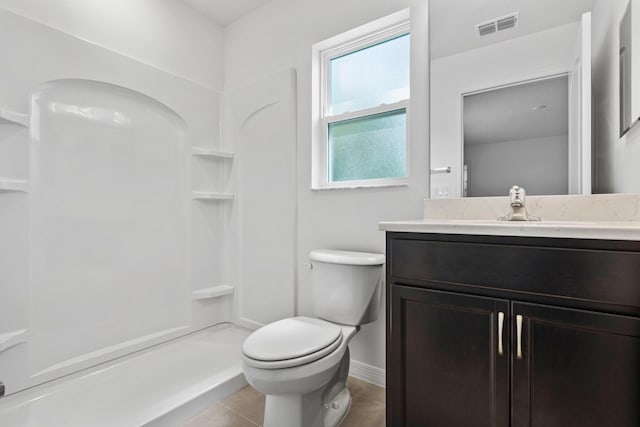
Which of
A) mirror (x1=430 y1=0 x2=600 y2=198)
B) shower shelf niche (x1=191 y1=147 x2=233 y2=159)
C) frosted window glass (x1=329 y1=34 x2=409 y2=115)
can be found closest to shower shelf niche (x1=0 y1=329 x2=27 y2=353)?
shower shelf niche (x1=191 y1=147 x2=233 y2=159)

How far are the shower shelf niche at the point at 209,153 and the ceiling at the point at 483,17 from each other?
1640 millimetres

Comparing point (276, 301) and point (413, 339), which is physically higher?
point (413, 339)

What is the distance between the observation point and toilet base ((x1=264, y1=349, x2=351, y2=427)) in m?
1.35

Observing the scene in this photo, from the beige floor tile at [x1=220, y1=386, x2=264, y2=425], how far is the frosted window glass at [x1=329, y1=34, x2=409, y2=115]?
181cm

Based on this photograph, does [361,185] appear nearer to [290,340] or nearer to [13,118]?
[290,340]

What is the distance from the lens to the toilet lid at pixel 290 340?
1277 millimetres

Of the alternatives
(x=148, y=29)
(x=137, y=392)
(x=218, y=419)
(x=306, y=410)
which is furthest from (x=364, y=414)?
(x=148, y=29)

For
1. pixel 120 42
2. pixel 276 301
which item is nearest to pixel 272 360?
pixel 276 301

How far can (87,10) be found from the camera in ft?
6.13

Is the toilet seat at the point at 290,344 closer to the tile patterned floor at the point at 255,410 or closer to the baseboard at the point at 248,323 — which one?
the tile patterned floor at the point at 255,410

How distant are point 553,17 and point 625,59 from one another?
41cm

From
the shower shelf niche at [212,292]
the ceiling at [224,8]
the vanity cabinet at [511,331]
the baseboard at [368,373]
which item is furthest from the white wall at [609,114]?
the shower shelf niche at [212,292]

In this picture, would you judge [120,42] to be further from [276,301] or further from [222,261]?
[276,301]

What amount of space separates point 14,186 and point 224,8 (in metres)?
1.82
